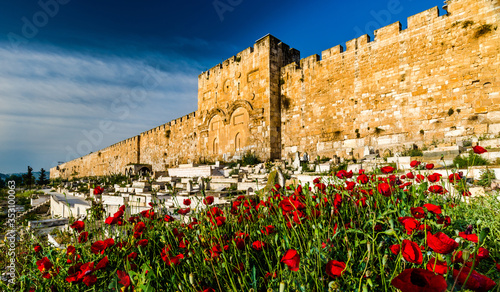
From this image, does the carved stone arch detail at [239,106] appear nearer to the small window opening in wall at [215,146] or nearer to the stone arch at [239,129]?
the stone arch at [239,129]

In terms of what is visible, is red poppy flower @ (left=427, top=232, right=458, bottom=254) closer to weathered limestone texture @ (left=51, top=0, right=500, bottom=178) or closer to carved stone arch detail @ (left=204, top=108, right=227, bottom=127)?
weathered limestone texture @ (left=51, top=0, right=500, bottom=178)

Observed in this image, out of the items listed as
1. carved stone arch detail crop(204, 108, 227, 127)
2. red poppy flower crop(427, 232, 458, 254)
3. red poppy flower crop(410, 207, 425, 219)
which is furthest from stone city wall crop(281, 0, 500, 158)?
red poppy flower crop(427, 232, 458, 254)

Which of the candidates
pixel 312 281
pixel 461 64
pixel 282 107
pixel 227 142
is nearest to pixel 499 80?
pixel 461 64

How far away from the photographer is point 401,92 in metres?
9.72

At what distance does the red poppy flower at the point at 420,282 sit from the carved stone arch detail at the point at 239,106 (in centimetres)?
1356

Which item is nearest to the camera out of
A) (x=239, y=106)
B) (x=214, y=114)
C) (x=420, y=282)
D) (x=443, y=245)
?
(x=420, y=282)

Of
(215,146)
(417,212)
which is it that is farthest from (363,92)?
(417,212)

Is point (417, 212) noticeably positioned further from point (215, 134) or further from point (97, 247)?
point (215, 134)

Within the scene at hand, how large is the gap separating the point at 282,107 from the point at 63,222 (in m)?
10.9

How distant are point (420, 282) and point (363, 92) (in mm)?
11403

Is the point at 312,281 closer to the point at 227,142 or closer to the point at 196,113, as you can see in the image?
the point at 227,142

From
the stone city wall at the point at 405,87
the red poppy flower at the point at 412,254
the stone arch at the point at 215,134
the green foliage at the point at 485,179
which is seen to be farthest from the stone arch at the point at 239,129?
the red poppy flower at the point at 412,254

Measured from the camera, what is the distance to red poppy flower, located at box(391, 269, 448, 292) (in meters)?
0.62

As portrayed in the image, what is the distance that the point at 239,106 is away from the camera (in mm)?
14852
